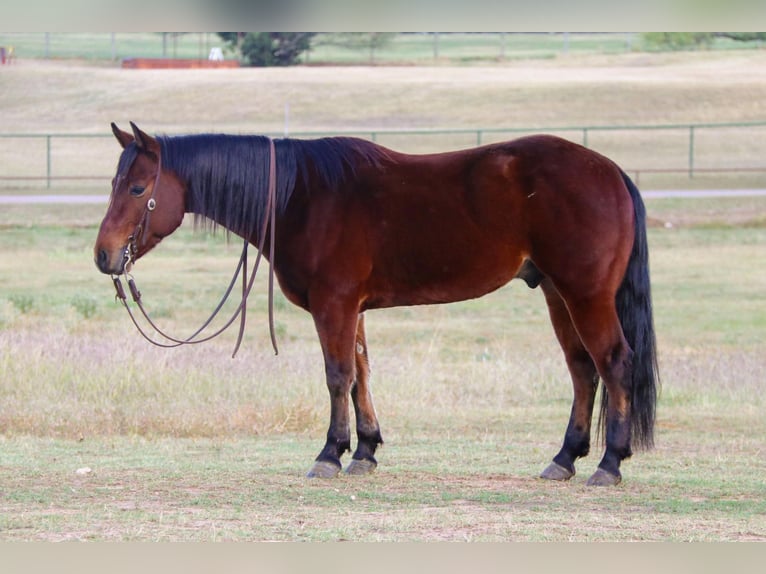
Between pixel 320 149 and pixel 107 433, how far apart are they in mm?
3449

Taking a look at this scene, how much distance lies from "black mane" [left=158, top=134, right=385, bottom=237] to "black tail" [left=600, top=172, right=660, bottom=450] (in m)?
1.69

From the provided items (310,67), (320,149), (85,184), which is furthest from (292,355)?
(310,67)

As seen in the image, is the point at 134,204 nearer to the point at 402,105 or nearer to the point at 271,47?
the point at 402,105

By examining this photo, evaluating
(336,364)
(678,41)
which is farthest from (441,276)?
(678,41)

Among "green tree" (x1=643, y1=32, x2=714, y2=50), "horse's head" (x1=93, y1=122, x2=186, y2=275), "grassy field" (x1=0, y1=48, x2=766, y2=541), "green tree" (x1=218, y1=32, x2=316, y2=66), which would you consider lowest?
"grassy field" (x1=0, y1=48, x2=766, y2=541)

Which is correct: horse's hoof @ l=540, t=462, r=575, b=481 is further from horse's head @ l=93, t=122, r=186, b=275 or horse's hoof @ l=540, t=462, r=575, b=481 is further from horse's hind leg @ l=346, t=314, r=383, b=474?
horse's head @ l=93, t=122, r=186, b=275

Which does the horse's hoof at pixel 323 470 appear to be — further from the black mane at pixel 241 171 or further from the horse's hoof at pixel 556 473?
the black mane at pixel 241 171

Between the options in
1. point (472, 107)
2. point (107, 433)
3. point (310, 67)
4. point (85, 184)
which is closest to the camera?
point (107, 433)

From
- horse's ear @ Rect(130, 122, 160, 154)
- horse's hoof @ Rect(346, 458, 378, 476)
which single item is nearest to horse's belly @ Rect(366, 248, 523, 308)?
horse's hoof @ Rect(346, 458, 378, 476)

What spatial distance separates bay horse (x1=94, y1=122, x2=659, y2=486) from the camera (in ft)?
24.5

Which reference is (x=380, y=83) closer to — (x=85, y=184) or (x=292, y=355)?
(x=85, y=184)

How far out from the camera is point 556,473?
768 centimetres

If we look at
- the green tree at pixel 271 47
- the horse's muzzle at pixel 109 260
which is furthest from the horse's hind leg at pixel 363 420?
the green tree at pixel 271 47

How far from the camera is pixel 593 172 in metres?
7.54
